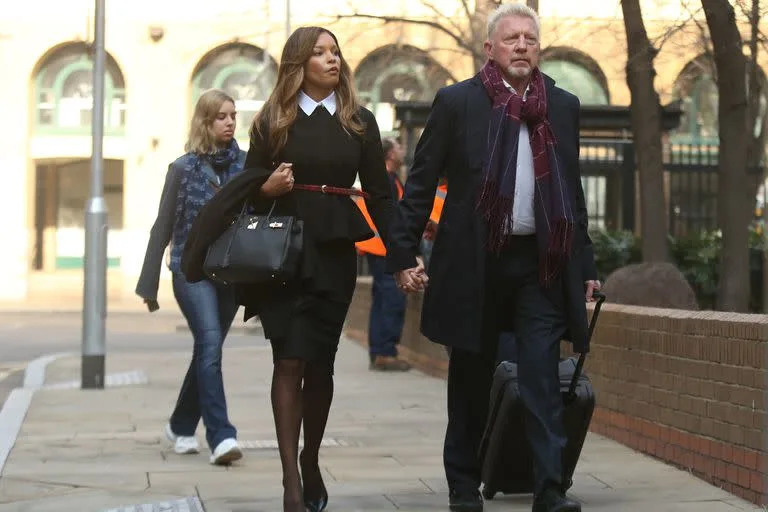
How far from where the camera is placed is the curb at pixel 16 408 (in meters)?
9.21

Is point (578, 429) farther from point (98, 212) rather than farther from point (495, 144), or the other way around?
point (98, 212)

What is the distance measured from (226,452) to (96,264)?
A: 5.38m

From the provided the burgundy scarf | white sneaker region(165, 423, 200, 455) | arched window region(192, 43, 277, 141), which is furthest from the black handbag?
arched window region(192, 43, 277, 141)

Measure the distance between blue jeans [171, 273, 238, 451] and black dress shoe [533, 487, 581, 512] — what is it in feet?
8.36

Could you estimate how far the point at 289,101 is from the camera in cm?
659

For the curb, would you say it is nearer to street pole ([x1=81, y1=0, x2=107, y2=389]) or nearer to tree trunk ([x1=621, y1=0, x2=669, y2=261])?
street pole ([x1=81, y1=0, x2=107, y2=389])

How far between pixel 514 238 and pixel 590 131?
40.7ft

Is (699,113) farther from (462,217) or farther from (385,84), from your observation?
(462,217)

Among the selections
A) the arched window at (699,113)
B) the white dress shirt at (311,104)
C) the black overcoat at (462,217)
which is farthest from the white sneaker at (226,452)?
the arched window at (699,113)

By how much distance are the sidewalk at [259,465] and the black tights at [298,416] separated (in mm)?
326

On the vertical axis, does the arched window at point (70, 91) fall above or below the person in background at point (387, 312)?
above

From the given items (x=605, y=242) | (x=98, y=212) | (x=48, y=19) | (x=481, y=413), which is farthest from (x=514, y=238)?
(x=48, y=19)

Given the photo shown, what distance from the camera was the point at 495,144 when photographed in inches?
249

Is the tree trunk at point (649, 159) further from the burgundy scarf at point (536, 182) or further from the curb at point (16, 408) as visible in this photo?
the burgundy scarf at point (536, 182)
